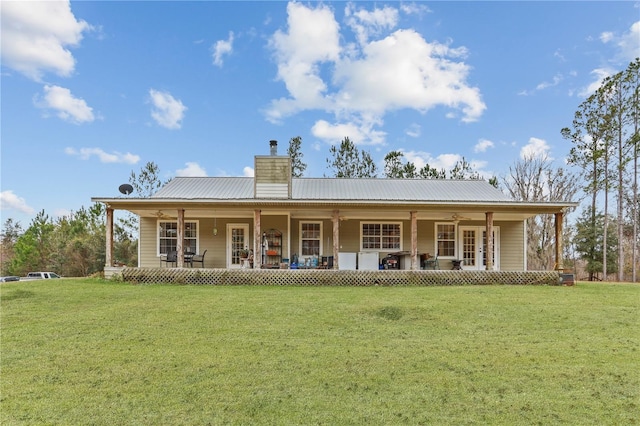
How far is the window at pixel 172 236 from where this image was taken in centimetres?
1484

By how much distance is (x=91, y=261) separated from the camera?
26828 millimetres

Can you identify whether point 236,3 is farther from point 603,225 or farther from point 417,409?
point 603,225

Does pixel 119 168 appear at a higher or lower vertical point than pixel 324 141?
lower

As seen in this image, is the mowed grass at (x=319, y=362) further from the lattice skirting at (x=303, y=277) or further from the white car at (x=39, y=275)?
the white car at (x=39, y=275)

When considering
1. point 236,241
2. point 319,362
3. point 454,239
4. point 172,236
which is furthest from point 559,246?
point 172,236

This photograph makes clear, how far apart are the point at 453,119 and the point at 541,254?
9.92 meters

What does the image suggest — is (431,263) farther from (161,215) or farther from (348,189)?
(161,215)

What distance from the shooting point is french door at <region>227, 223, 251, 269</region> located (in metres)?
14.8

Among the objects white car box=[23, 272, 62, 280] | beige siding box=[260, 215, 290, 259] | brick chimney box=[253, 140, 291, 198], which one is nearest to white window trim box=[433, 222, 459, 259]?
beige siding box=[260, 215, 290, 259]

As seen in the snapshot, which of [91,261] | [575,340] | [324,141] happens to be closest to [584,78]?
[324,141]

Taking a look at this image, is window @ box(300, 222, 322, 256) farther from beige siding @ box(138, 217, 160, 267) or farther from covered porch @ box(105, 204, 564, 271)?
beige siding @ box(138, 217, 160, 267)

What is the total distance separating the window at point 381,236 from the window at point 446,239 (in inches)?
61.7

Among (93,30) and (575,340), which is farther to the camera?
(93,30)

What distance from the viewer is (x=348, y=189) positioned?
16.5m
